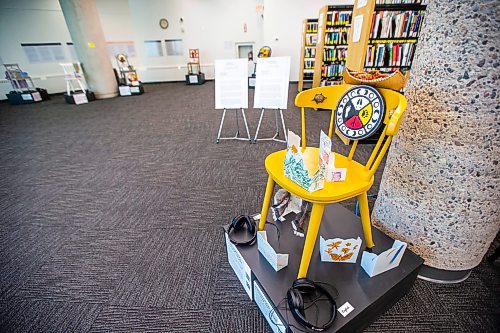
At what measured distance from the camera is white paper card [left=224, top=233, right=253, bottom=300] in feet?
3.66

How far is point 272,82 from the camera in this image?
279 centimetres

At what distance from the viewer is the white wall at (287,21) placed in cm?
666

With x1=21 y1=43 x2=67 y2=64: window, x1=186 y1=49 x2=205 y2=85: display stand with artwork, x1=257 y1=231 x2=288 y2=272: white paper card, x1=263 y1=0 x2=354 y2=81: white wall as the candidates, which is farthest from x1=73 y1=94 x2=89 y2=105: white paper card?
x1=257 y1=231 x2=288 y2=272: white paper card

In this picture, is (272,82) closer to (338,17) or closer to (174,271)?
(174,271)

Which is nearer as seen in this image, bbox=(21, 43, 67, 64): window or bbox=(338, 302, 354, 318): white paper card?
bbox=(338, 302, 354, 318): white paper card

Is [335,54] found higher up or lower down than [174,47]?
lower down

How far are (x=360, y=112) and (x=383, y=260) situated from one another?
66 cm

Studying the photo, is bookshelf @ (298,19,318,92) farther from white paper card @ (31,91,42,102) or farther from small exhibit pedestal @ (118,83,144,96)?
white paper card @ (31,91,42,102)

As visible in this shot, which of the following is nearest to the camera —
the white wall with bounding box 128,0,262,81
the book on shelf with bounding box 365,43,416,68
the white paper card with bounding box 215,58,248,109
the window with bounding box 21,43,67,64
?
the white paper card with bounding box 215,58,248,109

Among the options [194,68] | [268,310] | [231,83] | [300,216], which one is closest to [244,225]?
[300,216]

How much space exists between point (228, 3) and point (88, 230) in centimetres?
865

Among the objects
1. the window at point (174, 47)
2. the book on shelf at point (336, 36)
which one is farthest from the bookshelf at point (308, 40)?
the window at point (174, 47)

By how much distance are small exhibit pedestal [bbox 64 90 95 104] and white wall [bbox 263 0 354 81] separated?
540 centimetres

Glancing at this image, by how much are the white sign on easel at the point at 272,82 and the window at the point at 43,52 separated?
7442mm
